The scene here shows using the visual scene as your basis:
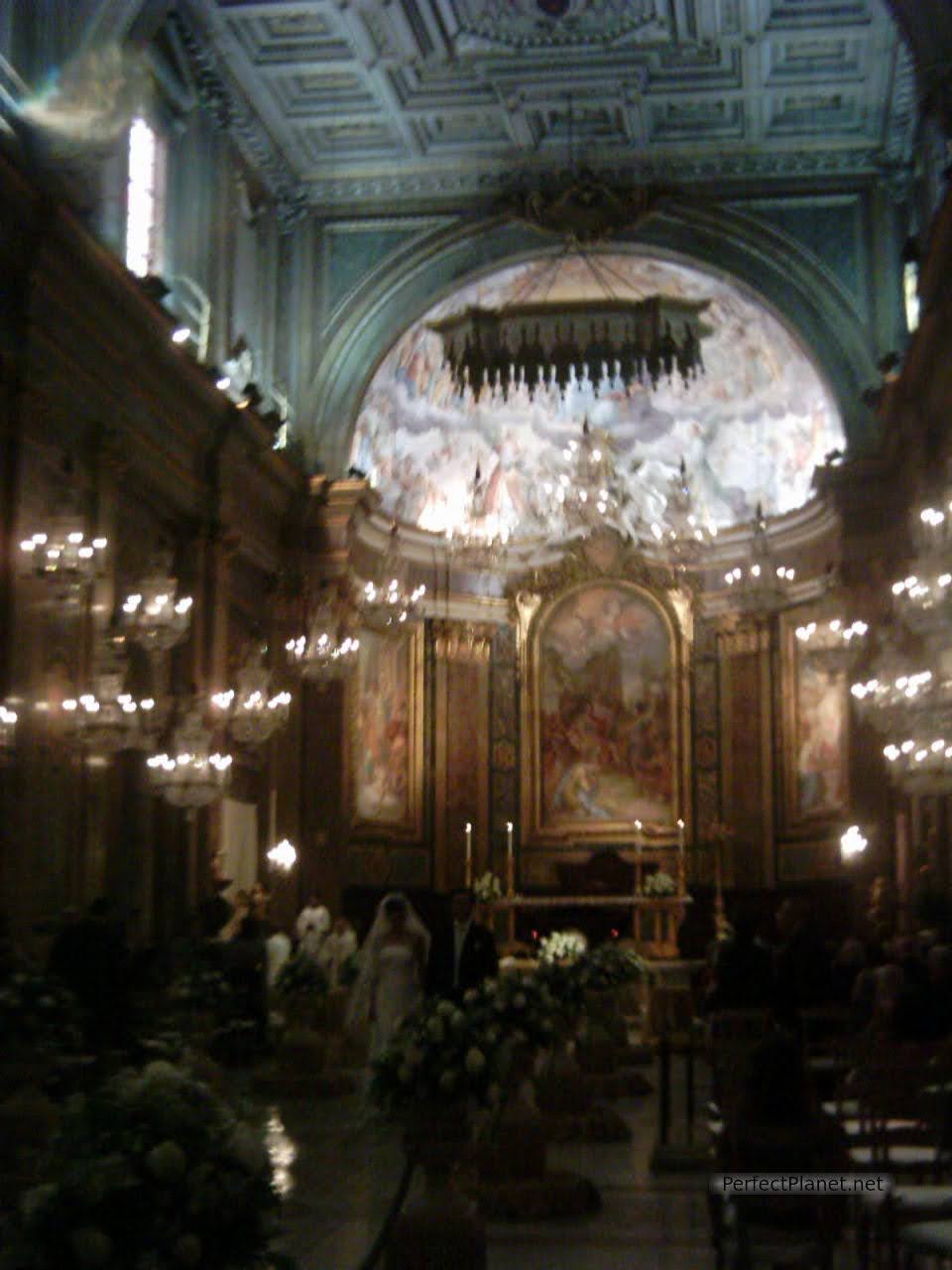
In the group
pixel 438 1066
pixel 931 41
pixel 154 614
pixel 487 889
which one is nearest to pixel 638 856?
pixel 487 889

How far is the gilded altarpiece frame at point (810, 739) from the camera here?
24.7m

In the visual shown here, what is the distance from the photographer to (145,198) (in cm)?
1934

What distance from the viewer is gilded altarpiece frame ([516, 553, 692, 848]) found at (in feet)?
90.9

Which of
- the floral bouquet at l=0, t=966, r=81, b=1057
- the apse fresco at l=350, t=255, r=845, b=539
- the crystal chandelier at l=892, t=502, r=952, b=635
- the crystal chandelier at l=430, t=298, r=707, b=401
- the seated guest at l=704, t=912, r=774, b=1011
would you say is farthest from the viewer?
the apse fresco at l=350, t=255, r=845, b=539

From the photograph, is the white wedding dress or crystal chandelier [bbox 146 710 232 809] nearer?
the white wedding dress

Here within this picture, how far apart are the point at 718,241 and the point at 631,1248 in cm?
1811

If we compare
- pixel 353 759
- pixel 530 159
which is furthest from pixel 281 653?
pixel 530 159

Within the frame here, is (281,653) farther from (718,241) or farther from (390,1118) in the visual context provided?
(390,1118)

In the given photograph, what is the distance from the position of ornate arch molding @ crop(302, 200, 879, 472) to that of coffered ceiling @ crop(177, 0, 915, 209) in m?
0.65

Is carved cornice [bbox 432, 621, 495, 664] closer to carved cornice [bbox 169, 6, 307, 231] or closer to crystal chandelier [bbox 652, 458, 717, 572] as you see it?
crystal chandelier [bbox 652, 458, 717, 572]

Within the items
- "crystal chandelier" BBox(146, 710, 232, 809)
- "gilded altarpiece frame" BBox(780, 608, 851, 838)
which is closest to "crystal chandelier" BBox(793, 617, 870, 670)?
"gilded altarpiece frame" BBox(780, 608, 851, 838)

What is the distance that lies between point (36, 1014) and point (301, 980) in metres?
6.75

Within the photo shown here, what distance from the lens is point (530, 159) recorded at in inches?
944

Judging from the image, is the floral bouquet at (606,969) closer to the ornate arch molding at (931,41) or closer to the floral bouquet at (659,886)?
the ornate arch molding at (931,41)
